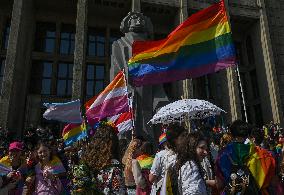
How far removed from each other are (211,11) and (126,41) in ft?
17.3

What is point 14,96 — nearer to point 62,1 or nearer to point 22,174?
point 62,1

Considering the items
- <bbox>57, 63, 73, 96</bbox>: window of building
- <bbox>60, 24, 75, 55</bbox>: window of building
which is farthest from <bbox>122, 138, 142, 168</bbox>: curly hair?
<bbox>60, 24, 75, 55</bbox>: window of building

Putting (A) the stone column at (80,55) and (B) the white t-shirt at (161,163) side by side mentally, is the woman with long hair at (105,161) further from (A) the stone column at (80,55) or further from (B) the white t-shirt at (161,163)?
(A) the stone column at (80,55)

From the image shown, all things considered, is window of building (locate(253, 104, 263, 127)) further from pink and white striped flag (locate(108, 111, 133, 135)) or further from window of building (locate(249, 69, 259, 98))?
pink and white striped flag (locate(108, 111, 133, 135))

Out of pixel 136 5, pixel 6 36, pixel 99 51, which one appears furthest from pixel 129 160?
pixel 6 36

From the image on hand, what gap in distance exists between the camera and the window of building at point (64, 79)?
26.4m

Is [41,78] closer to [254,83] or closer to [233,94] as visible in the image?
[233,94]

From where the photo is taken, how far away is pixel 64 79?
26.9 metres

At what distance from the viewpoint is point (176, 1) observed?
25672 mm

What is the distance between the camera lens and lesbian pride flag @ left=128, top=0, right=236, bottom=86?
7.33 metres

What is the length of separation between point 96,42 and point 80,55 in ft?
21.0

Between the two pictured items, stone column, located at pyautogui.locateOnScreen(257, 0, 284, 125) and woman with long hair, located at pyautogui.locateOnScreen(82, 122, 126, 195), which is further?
stone column, located at pyautogui.locateOnScreen(257, 0, 284, 125)

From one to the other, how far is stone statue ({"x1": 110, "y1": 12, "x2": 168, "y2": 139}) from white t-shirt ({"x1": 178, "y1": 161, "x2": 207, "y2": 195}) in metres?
6.97

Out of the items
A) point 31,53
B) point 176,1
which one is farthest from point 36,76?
point 176,1
